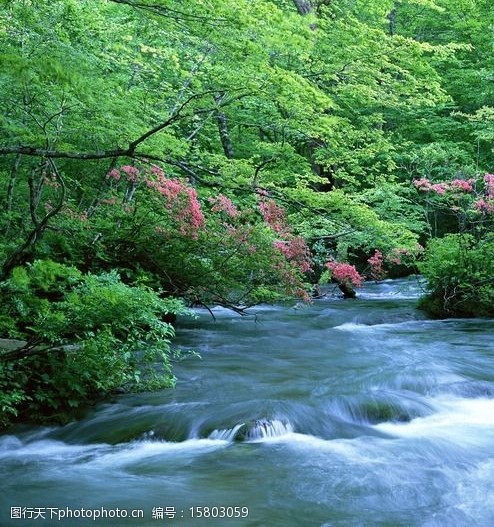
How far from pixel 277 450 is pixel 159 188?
15.7ft

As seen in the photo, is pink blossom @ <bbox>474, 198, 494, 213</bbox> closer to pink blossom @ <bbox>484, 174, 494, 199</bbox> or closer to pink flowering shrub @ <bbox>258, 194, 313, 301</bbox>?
pink blossom @ <bbox>484, 174, 494, 199</bbox>

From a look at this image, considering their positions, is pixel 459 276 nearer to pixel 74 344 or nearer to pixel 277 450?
pixel 277 450

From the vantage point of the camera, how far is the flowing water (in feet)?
14.6

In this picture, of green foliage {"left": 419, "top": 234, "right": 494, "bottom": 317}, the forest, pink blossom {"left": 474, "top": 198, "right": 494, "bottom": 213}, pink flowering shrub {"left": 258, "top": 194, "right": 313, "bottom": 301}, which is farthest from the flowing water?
pink blossom {"left": 474, "top": 198, "right": 494, "bottom": 213}

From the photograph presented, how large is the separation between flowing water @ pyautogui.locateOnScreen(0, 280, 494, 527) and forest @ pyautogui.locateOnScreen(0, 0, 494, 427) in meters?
0.62

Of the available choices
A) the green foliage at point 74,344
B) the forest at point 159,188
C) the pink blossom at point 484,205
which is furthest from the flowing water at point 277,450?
the pink blossom at point 484,205

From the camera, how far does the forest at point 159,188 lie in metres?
5.83

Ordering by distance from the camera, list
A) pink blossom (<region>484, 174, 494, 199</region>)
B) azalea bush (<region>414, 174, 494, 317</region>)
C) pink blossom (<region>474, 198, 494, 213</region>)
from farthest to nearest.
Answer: azalea bush (<region>414, 174, 494, 317</region>), pink blossom (<region>474, 198, 494, 213</region>), pink blossom (<region>484, 174, 494, 199</region>)

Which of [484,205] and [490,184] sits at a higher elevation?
[490,184]

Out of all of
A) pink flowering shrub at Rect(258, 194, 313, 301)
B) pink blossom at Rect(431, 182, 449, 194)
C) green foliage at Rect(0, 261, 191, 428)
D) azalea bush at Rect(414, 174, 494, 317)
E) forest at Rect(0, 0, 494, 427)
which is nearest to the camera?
green foliage at Rect(0, 261, 191, 428)

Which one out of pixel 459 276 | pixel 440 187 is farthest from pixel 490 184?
pixel 459 276

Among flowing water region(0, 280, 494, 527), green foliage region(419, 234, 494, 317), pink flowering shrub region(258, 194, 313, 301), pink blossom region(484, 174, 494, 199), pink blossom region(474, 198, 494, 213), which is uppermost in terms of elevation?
pink blossom region(484, 174, 494, 199)

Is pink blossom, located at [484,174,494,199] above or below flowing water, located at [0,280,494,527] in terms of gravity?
above

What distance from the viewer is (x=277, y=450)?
222 inches
